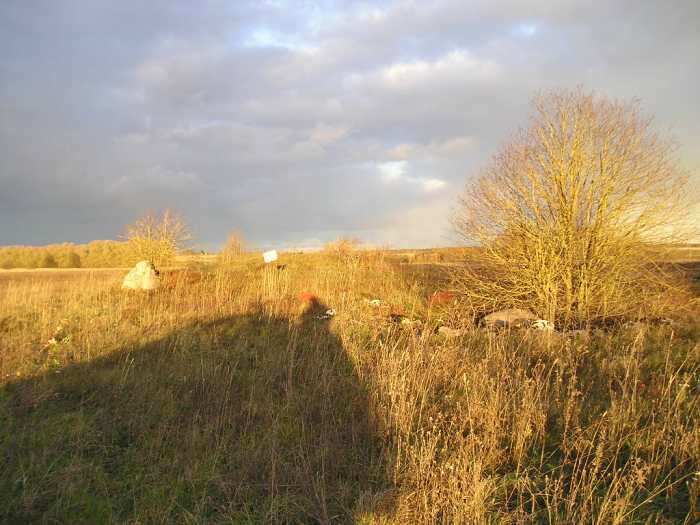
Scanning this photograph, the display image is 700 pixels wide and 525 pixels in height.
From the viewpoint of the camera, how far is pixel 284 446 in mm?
3852

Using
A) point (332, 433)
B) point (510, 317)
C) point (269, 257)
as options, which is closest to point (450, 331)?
point (510, 317)

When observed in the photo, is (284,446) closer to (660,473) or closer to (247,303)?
(660,473)

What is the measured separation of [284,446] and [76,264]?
34062mm

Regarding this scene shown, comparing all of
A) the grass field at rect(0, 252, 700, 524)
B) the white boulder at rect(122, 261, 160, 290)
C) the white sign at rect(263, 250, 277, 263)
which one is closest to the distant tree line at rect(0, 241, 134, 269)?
the white sign at rect(263, 250, 277, 263)

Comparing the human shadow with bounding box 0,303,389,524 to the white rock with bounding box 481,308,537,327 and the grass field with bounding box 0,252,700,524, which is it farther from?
the white rock with bounding box 481,308,537,327

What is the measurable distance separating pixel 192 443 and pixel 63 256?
33.9 m

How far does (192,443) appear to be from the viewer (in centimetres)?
381

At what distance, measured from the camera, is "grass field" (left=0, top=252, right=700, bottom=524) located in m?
2.95

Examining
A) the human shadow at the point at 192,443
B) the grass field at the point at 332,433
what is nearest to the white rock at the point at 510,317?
the grass field at the point at 332,433

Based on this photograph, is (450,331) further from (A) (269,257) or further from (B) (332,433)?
(A) (269,257)

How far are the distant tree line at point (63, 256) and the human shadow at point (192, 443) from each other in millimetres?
27828

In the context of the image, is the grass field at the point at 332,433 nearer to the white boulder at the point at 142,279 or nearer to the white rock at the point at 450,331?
the white rock at the point at 450,331

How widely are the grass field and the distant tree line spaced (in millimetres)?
26466

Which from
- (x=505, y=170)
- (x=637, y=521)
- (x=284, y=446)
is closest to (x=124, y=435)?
(x=284, y=446)
